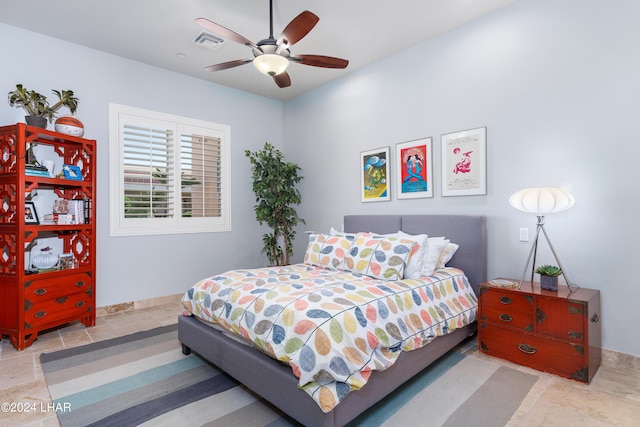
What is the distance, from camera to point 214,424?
6.07 ft

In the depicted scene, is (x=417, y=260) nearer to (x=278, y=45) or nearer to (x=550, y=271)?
(x=550, y=271)

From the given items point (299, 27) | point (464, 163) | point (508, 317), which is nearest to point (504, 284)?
point (508, 317)

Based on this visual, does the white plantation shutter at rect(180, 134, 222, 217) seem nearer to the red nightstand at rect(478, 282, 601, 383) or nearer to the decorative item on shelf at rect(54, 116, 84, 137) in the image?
the decorative item on shelf at rect(54, 116, 84, 137)

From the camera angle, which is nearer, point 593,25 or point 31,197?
point 593,25

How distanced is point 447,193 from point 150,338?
3419 millimetres

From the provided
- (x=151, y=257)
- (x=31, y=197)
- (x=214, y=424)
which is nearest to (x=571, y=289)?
(x=214, y=424)

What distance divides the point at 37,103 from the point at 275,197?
283 cm

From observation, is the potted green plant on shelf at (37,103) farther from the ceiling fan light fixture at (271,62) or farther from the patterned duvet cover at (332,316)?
the patterned duvet cover at (332,316)

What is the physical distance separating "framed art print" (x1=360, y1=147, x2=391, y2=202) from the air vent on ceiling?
85.4 inches

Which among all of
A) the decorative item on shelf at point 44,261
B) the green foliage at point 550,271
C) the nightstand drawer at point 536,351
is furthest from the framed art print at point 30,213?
the green foliage at point 550,271

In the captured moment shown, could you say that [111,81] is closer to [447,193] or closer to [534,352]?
[447,193]

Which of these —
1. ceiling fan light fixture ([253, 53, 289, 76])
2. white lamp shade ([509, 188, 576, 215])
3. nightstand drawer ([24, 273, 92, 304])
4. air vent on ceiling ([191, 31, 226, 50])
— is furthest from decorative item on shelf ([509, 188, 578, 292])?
nightstand drawer ([24, 273, 92, 304])

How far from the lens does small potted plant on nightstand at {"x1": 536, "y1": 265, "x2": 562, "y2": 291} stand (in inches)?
98.8

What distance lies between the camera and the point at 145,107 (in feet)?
13.6
